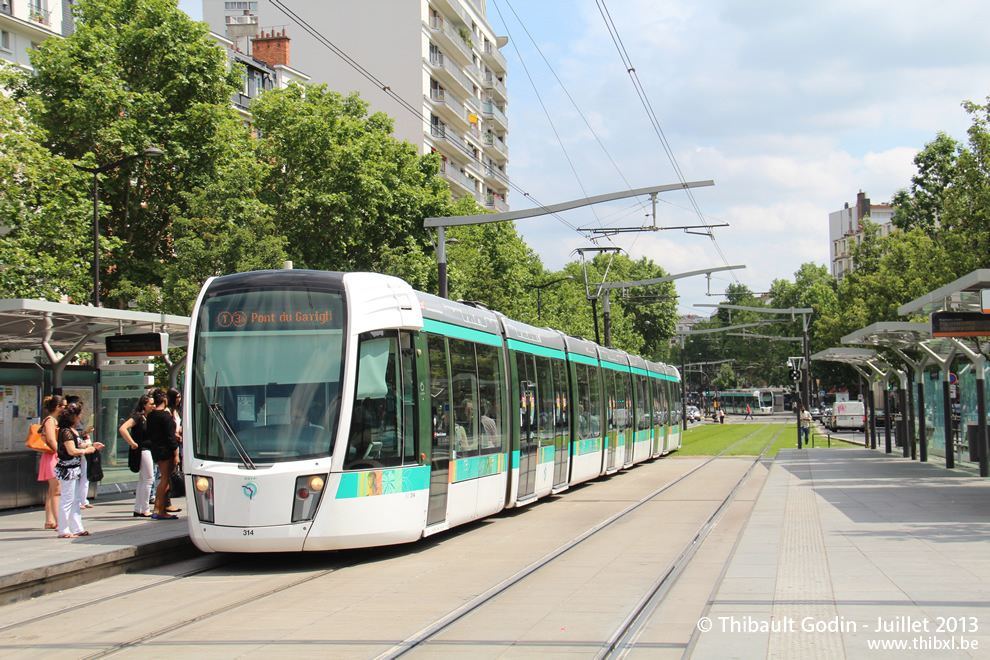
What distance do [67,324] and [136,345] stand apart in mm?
1035

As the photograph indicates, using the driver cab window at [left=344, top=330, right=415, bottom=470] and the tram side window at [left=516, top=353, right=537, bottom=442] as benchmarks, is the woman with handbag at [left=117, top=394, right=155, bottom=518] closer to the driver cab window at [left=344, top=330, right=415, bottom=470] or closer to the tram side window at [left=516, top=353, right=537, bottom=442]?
the driver cab window at [left=344, top=330, right=415, bottom=470]

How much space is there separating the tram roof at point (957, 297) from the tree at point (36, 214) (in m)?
18.8

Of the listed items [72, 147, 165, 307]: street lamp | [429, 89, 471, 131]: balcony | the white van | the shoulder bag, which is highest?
[429, 89, 471, 131]: balcony

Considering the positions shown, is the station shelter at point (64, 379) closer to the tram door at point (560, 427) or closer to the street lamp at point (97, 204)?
the street lamp at point (97, 204)

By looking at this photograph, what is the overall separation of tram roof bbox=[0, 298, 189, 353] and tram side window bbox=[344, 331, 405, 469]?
4.80 m

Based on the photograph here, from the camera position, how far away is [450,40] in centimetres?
6369

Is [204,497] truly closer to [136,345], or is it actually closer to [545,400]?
[136,345]

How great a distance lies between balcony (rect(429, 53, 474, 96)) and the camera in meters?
62.4

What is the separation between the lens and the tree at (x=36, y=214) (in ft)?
76.7

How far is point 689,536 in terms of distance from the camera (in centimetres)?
1311

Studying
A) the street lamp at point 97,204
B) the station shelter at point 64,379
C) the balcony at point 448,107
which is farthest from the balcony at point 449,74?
the station shelter at point 64,379

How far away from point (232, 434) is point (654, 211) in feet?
40.8

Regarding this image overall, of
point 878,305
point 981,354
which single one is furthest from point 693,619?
point 878,305

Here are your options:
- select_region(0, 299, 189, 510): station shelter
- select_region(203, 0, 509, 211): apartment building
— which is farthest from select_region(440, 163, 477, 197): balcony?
select_region(0, 299, 189, 510): station shelter
